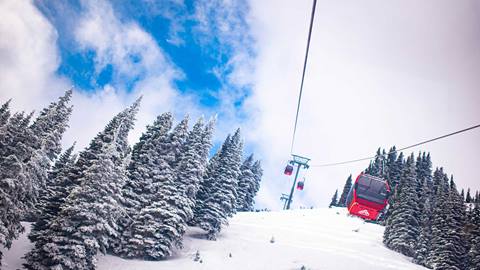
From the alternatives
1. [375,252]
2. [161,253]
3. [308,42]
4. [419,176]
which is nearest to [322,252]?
[375,252]

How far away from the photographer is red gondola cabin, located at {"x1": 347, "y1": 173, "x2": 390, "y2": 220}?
A: 18234 millimetres

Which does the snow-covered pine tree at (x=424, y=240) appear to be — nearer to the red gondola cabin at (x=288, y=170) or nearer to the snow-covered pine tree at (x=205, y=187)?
the red gondola cabin at (x=288, y=170)

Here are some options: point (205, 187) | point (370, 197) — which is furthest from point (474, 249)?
point (205, 187)

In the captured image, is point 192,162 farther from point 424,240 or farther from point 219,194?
point 424,240

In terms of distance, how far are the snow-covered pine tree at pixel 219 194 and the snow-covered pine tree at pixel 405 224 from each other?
2257 cm

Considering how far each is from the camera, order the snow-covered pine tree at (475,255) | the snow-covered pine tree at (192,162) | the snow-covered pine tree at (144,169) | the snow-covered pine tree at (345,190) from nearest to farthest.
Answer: the snow-covered pine tree at (144,169), the snow-covered pine tree at (192,162), the snow-covered pine tree at (475,255), the snow-covered pine tree at (345,190)

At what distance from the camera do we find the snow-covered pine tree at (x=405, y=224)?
1601 inches

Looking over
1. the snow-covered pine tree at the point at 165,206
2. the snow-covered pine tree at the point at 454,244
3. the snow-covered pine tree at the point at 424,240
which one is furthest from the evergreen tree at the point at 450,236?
the snow-covered pine tree at the point at 165,206

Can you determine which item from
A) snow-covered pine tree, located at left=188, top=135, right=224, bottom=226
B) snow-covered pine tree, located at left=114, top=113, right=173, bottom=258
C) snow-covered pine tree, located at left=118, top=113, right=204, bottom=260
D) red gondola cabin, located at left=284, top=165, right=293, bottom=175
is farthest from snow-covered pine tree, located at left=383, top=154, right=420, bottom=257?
snow-covered pine tree, located at left=114, top=113, right=173, bottom=258

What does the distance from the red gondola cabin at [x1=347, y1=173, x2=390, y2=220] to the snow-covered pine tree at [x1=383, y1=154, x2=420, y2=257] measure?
26.9m

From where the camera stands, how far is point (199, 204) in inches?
1417

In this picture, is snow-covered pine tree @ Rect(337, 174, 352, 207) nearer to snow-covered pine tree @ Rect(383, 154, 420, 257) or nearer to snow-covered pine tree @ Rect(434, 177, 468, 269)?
snow-covered pine tree @ Rect(383, 154, 420, 257)

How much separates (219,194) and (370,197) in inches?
815

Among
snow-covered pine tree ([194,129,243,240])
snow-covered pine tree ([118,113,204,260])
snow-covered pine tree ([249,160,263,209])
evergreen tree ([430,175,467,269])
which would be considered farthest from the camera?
snow-covered pine tree ([249,160,263,209])
